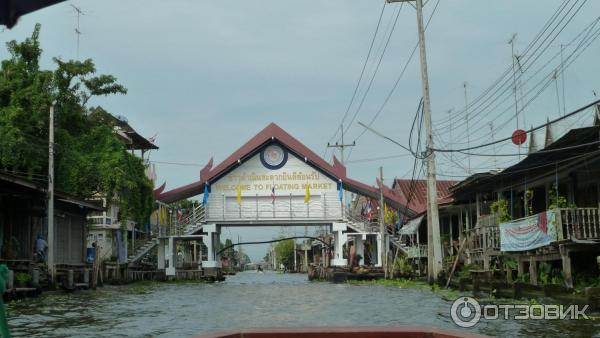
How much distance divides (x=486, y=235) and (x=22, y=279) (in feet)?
50.8

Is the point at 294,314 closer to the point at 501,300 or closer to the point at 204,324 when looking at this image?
the point at 204,324

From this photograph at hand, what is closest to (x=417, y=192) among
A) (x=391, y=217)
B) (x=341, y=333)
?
(x=391, y=217)

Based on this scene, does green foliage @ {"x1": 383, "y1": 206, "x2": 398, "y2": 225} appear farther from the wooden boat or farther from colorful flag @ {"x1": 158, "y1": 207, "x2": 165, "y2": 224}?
the wooden boat

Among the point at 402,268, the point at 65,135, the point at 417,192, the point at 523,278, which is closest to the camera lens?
the point at 523,278

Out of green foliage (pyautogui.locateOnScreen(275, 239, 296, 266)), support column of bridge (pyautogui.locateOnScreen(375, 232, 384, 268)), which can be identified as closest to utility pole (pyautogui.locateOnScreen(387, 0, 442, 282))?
support column of bridge (pyautogui.locateOnScreen(375, 232, 384, 268))

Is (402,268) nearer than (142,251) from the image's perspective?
Yes

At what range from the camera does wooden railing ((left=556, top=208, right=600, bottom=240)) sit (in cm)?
1568

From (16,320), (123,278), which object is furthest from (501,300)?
(123,278)

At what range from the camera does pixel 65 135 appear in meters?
30.3

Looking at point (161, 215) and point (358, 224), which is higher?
point (161, 215)

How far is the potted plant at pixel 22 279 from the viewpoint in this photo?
66.3 ft

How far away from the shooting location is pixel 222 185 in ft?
142

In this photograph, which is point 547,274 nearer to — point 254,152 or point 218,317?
point 218,317

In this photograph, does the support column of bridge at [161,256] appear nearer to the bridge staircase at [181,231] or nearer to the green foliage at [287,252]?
the bridge staircase at [181,231]
